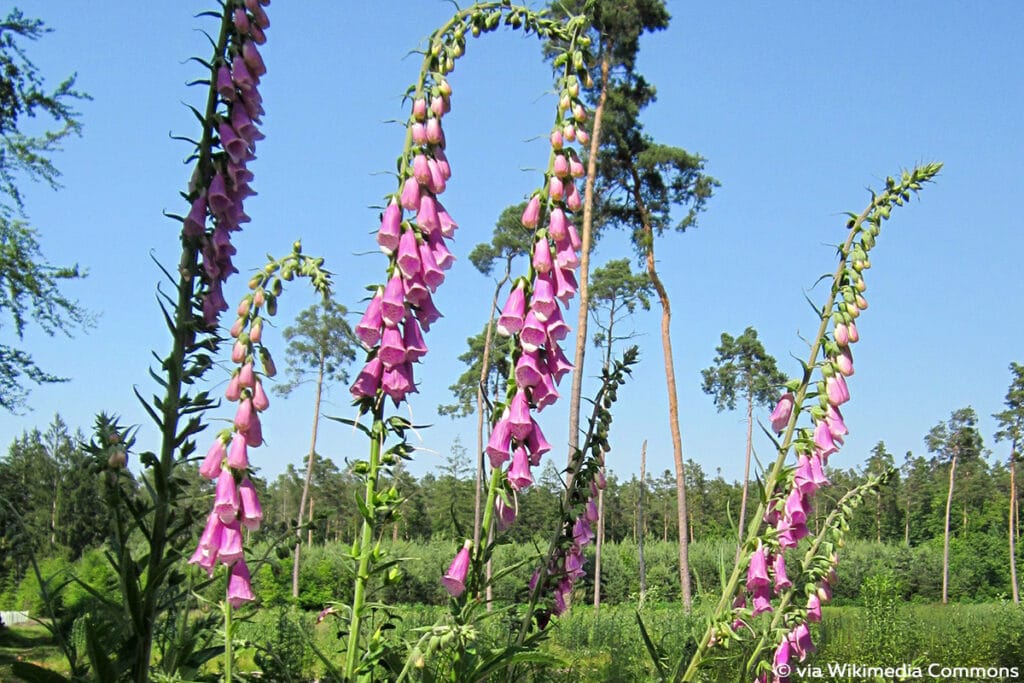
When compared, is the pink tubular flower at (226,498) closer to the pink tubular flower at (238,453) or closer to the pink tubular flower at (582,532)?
the pink tubular flower at (238,453)

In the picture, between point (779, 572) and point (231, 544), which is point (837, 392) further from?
point (231, 544)

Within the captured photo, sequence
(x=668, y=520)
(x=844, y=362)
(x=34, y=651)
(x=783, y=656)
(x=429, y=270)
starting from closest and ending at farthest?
(x=429, y=270) < (x=844, y=362) < (x=783, y=656) < (x=34, y=651) < (x=668, y=520)

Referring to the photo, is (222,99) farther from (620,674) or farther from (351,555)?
(620,674)

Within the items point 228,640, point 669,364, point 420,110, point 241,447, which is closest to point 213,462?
point 241,447

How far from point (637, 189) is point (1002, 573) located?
36097 millimetres

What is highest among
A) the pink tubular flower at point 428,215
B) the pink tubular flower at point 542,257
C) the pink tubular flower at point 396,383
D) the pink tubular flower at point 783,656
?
the pink tubular flower at point 428,215

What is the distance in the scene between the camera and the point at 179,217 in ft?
6.46

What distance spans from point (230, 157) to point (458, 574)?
1119mm

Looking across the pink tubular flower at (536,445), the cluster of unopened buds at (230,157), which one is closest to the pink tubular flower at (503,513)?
the pink tubular flower at (536,445)

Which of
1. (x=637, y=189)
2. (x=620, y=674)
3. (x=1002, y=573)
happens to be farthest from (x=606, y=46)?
(x=1002, y=573)

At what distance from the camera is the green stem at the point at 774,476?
2.20 m

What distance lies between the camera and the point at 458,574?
1.89 m

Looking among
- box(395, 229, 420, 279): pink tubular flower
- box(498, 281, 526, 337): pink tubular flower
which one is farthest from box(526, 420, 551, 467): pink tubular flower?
box(395, 229, 420, 279): pink tubular flower

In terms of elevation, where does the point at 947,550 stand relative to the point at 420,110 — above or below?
below
